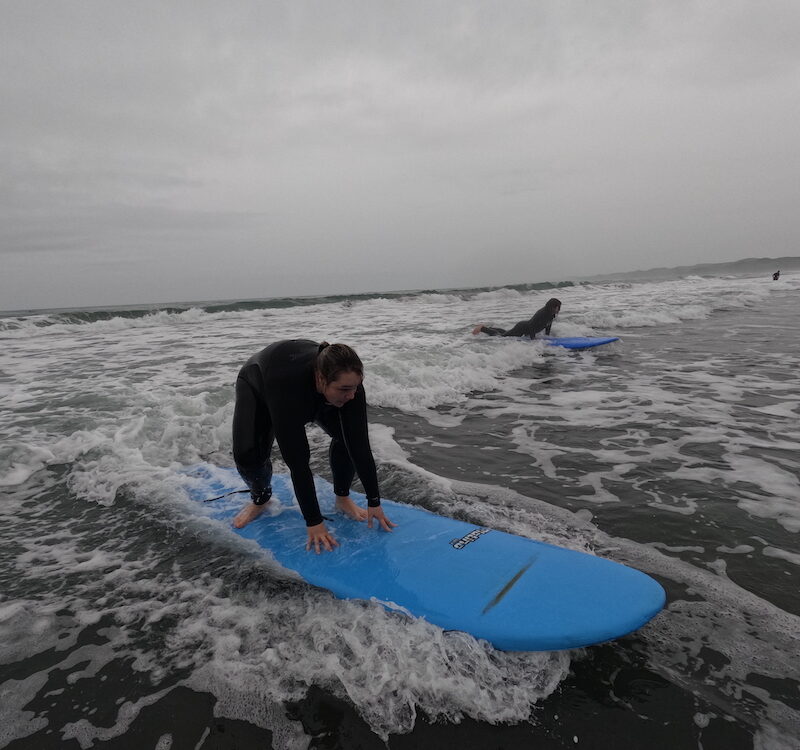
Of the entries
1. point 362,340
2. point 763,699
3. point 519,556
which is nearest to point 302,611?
point 519,556

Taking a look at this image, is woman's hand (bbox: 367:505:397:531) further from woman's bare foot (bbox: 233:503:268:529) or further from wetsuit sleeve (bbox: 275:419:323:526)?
woman's bare foot (bbox: 233:503:268:529)

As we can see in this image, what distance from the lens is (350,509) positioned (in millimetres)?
3654

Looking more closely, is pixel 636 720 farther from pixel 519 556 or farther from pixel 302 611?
pixel 302 611

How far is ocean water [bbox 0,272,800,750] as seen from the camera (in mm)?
2098

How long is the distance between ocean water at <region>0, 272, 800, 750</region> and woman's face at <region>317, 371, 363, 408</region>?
4.13ft

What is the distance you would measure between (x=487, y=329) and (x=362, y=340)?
12.0 feet

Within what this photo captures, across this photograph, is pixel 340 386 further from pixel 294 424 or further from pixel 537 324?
pixel 537 324

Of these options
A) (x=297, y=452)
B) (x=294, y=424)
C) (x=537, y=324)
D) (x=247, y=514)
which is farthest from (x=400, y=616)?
(x=537, y=324)

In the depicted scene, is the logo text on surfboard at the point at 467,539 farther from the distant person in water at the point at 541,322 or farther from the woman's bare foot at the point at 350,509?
the distant person in water at the point at 541,322

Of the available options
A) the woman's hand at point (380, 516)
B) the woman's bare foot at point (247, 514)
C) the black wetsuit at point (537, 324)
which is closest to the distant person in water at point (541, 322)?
the black wetsuit at point (537, 324)

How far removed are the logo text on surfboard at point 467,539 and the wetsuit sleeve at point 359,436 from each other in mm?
694

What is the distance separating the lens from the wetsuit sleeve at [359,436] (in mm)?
3174

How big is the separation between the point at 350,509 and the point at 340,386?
1428 millimetres

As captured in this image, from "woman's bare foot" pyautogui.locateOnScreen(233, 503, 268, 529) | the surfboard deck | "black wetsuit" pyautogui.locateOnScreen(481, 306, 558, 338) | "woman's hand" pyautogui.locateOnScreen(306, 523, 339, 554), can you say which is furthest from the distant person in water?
"woman's hand" pyautogui.locateOnScreen(306, 523, 339, 554)
